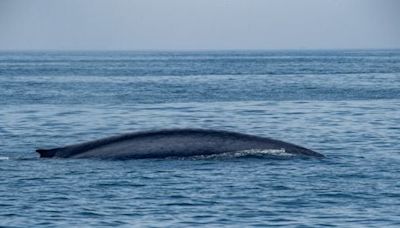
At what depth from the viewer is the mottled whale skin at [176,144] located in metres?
25.9

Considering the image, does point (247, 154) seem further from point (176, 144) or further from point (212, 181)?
point (212, 181)

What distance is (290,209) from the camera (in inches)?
784

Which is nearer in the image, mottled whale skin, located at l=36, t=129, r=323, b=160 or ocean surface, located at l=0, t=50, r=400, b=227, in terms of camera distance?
ocean surface, located at l=0, t=50, r=400, b=227

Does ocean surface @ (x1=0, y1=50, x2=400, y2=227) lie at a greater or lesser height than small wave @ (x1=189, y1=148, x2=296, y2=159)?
lesser

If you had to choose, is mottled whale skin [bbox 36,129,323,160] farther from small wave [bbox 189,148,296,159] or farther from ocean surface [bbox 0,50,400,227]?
ocean surface [bbox 0,50,400,227]

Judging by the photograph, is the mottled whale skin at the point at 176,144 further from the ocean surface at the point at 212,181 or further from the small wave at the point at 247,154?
the ocean surface at the point at 212,181

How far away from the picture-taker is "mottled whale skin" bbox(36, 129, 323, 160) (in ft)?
85.1

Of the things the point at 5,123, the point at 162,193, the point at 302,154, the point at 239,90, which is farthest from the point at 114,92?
the point at 162,193

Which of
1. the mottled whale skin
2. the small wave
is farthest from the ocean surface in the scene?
the mottled whale skin

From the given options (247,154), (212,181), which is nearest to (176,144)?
(247,154)

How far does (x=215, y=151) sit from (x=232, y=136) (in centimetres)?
58

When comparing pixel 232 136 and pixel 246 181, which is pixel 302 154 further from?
pixel 246 181

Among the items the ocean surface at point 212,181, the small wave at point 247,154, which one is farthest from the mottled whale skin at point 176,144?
the ocean surface at point 212,181

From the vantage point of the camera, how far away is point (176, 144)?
2609 cm
